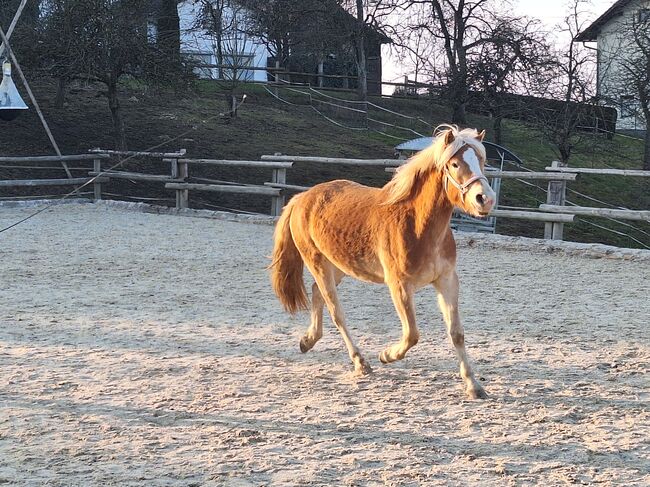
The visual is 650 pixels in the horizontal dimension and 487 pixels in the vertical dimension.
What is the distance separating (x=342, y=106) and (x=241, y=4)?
13.5 feet

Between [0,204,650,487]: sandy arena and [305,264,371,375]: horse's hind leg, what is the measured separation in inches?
4.5

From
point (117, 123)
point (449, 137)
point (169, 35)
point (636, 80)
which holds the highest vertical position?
point (169, 35)

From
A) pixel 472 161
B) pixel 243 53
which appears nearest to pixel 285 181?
pixel 472 161

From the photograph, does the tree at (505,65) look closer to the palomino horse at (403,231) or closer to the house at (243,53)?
the house at (243,53)

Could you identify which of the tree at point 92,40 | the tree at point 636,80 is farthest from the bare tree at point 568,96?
the tree at point 92,40

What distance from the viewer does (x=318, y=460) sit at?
141 inches

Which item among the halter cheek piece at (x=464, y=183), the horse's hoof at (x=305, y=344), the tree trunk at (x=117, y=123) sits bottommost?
the horse's hoof at (x=305, y=344)

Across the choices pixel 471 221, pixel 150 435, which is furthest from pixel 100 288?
pixel 471 221

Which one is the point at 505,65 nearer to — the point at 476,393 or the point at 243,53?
the point at 243,53

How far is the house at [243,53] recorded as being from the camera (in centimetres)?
2266

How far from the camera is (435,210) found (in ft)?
14.6

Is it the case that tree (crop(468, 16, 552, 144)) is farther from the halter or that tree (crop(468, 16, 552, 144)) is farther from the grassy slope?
the halter

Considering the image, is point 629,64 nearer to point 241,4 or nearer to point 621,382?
point 241,4

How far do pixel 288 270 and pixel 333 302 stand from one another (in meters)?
0.53
